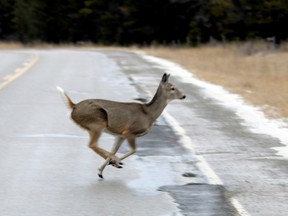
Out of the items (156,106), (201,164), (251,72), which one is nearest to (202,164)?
(201,164)

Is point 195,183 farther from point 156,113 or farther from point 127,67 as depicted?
point 127,67

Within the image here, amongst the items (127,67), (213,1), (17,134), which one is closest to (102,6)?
(213,1)

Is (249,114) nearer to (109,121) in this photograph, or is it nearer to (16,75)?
(109,121)

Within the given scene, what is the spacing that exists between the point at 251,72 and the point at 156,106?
688 inches

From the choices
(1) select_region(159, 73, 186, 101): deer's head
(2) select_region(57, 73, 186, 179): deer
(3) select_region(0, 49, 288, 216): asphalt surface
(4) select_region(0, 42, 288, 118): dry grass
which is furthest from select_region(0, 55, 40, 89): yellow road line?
(2) select_region(57, 73, 186, 179): deer

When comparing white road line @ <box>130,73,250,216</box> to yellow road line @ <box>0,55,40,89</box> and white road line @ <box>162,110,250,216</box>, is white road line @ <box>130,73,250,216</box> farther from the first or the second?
yellow road line @ <box>0,55,40,89</box>

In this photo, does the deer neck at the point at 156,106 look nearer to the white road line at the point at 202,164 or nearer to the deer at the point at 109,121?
the deer at the point at 109,121

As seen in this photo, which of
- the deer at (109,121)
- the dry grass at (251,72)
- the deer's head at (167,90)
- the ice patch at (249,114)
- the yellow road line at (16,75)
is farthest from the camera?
the yellow road line at (16,75)

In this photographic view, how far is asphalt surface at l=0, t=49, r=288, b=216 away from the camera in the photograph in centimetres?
712

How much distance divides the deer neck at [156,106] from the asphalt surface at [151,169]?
2.29 ft

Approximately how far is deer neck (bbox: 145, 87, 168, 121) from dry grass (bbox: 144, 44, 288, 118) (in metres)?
5.20

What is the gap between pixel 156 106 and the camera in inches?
352

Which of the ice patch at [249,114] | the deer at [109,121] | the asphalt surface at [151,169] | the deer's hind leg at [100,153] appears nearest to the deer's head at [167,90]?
the deer at [109,121]

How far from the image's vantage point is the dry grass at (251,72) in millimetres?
16641
